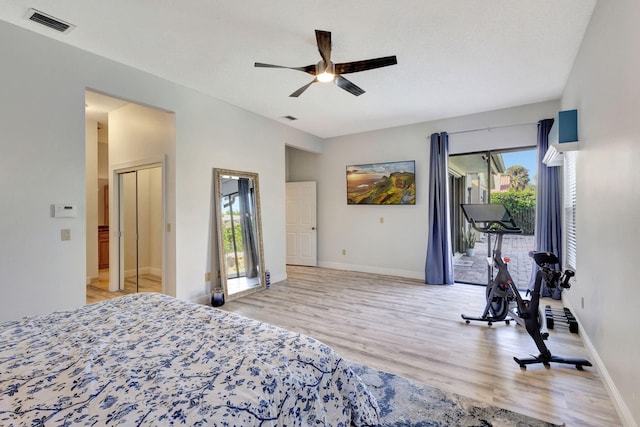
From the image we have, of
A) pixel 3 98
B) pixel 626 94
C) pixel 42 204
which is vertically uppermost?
pixel 3 98

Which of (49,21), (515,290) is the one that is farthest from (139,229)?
(515,290)

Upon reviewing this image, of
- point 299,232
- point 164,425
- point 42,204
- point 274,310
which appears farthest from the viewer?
point 299,232

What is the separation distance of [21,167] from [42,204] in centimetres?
35

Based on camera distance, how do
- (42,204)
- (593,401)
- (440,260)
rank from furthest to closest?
1. (440,260)
2. (42,204)
3. (593,401)

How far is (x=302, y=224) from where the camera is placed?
695 cm

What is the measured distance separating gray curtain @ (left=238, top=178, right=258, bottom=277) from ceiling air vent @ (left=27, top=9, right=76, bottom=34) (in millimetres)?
2558

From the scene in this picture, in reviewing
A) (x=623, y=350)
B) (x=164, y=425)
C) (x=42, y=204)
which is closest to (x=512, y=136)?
(x=623, y=350)

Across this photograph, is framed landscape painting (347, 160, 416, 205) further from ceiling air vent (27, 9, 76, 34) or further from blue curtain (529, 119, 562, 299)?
ceiling air vent (27, 9, 76, 34)

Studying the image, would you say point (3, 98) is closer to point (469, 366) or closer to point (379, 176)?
point (469, 366)

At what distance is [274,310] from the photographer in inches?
154

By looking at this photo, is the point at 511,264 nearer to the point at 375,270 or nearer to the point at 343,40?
the point at 375,270

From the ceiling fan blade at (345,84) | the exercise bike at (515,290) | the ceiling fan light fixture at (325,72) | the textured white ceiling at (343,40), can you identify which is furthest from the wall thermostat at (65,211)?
the exercise bike at (515,290)

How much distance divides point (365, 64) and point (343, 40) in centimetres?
43

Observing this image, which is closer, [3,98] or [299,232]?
[3,98]
